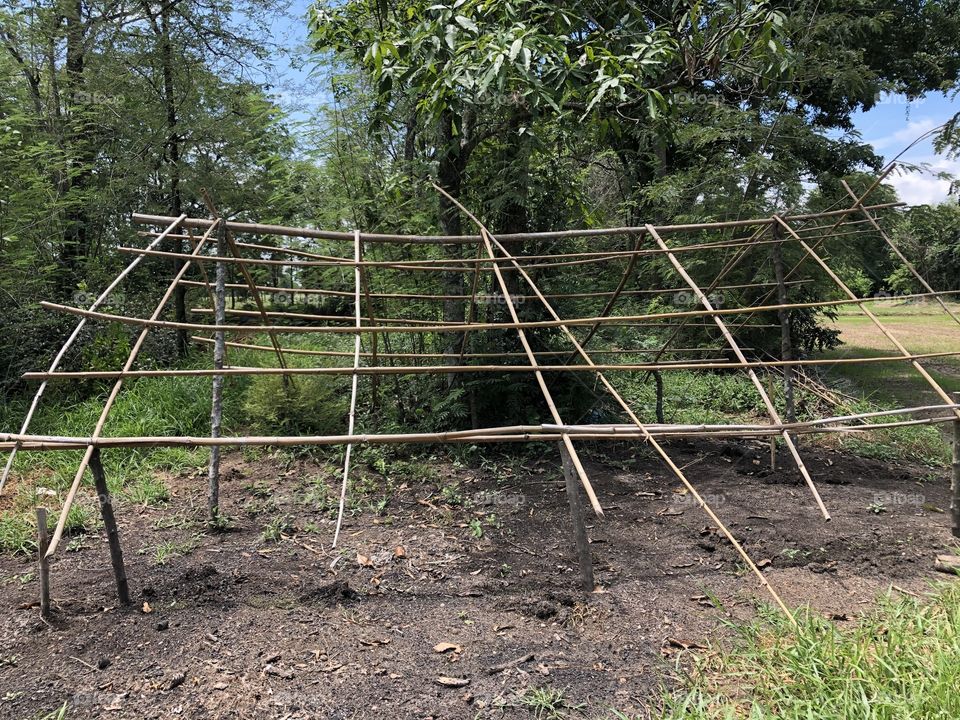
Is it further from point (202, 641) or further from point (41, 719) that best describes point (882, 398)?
point (41, 719)

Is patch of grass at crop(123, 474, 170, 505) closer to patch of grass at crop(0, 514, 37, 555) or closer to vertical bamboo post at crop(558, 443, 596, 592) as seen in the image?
patch of grass at crop(0, 514, 37, 555)

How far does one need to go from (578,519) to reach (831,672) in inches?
45.1

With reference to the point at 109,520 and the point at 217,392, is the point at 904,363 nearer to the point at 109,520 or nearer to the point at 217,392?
the point at 217,392

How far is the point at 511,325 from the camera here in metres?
3.12

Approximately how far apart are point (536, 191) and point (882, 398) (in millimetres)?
5282

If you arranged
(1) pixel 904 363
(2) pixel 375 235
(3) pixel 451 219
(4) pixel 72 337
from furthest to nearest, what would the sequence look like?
1. (1) pixel 904 363
2. (3) pixel 451 219
3. (2) pixel 375 235
4. (4) pixel 72 337

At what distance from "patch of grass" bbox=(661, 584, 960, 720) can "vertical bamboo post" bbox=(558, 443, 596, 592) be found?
68cm

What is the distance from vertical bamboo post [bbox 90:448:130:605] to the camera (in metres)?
2.71

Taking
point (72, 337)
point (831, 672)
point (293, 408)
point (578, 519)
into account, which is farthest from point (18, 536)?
point (831, 672)

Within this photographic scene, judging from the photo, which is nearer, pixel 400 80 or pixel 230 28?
pixel 400 80

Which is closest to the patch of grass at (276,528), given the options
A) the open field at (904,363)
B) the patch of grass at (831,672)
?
the patch of grass at (831,672)

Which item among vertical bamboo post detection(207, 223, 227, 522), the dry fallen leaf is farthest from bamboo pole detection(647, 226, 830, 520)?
vertical bamboo post detection(207, 223, 227, 522)

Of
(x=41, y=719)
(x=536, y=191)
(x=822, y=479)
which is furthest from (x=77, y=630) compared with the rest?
(x=822, y=479)

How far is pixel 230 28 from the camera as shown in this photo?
7535 mm
